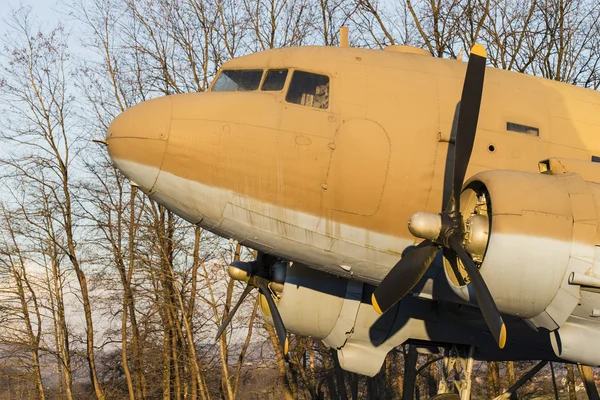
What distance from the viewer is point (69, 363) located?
34.7m

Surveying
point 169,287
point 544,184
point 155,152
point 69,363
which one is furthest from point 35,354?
point 544,184

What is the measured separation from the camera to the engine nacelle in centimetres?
905

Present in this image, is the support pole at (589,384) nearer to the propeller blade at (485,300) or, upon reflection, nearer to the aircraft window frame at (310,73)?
the propeller blade at (485,300)

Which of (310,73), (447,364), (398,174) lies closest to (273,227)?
(398,174)

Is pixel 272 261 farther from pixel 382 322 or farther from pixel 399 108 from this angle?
pixel 399 108

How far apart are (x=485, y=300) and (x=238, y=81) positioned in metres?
5.06

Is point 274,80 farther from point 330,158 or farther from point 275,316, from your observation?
point 275,316

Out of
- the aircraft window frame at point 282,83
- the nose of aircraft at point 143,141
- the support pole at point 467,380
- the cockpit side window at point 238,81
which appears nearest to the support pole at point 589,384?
the support pole at point 467,380

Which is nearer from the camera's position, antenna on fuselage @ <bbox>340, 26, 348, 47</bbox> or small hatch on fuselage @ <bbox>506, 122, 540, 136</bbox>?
small hatch on fuselage @ <bbox>506, 122, 540, 136</bbox>

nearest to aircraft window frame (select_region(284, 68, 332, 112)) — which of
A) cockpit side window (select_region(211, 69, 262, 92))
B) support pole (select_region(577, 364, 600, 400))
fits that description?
cockpit side window (select_region(211, 69, 262, 92))

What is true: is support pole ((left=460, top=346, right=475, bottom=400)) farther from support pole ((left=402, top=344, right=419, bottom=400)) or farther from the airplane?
support pole ((left=402, top=344, right=419, bottom=400))

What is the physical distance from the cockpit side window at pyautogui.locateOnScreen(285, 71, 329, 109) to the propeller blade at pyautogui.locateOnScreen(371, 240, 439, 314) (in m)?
2.48

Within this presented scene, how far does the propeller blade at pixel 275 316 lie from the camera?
1309 cm

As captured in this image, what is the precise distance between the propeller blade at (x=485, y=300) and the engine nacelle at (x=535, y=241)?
11 cm
